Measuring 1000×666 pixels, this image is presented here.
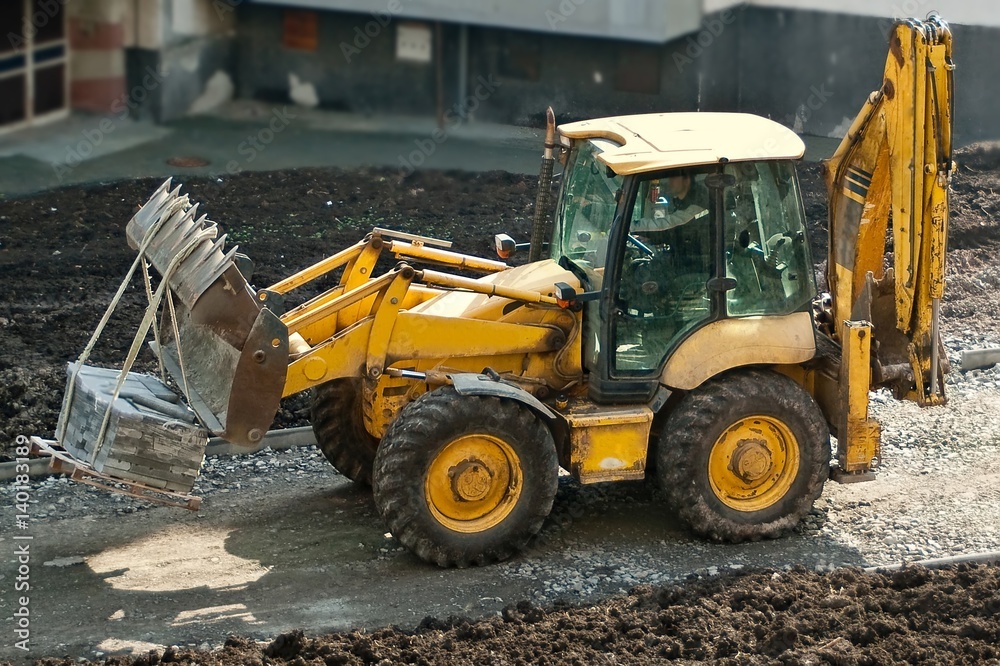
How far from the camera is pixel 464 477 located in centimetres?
788

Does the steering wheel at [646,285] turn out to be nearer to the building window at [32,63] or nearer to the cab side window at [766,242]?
the cab side window at [766,242]

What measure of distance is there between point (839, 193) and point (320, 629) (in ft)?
13.8

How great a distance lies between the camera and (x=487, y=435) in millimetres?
7863

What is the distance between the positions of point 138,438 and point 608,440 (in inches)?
106

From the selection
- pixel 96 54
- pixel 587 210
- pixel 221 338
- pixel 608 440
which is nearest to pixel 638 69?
pixel 96 54

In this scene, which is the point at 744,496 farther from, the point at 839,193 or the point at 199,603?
the point at 199,603

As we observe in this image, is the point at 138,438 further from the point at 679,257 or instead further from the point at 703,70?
the point at 703,70

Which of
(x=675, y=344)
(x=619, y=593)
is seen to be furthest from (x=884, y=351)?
(x=619, y=593)

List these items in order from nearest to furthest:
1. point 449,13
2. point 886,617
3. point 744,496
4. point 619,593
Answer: point 886,617 → point 619,593 → point 744,496 → point 449,13

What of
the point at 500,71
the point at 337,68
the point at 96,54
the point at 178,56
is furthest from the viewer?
the point at 337,68

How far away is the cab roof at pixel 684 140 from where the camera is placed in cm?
779

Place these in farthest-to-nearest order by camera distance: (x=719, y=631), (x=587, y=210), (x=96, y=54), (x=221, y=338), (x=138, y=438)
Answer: (x=96, y=54)
(x=587, y=210)
(x=221, y=338)
(x=138, y=438)
(x=719, y=631)

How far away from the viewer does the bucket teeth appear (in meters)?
7.59

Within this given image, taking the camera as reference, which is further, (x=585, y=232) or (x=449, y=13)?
(x=449, y=13)
